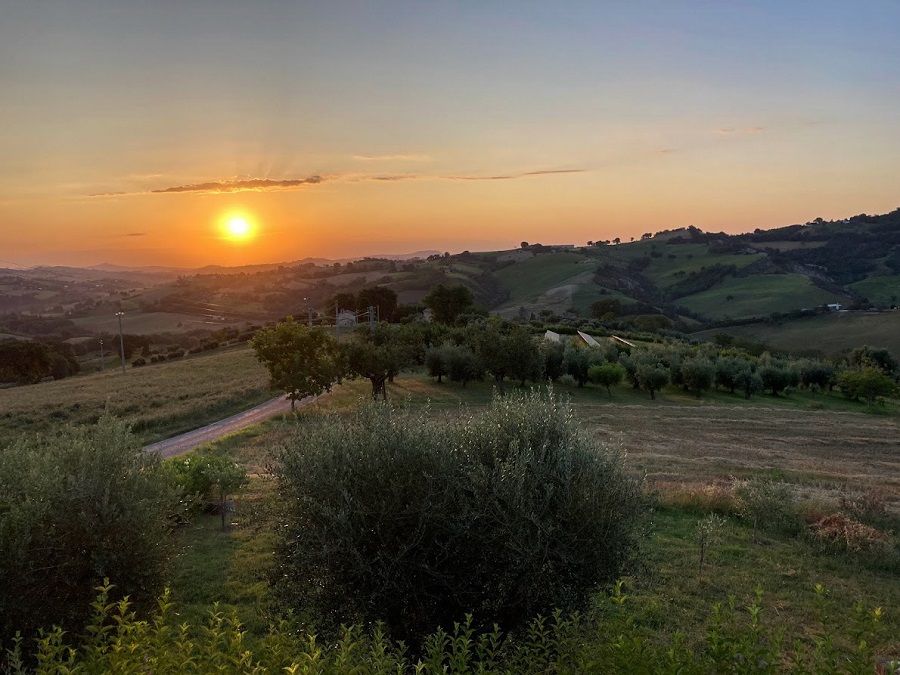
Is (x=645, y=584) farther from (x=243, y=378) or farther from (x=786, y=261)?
(x=786, y=261)

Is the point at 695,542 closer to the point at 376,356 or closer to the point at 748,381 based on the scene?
the point at 376,356

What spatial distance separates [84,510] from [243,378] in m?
46.0

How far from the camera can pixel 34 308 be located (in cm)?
16625

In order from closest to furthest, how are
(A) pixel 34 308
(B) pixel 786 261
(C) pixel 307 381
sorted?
1. (C) pixel 307 381
2. (B) pixel 786 261
3. (A) pixel 34 308

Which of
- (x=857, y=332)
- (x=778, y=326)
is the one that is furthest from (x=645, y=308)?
(x=857, y=332)

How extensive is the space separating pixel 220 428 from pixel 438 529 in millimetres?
30480

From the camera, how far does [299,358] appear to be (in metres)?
35.5

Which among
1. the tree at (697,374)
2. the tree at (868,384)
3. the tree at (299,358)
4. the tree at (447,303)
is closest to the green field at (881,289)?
the tree at (868,384)

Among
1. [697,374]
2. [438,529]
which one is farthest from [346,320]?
[438,529]

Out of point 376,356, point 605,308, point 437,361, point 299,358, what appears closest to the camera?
point 299,358

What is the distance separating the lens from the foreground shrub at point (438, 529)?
738 cm

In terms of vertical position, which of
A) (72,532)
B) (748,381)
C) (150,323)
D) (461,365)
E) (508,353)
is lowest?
(748,381)

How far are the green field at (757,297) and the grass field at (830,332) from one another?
12.3 metres

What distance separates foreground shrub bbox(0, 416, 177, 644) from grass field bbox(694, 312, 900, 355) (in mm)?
97845
